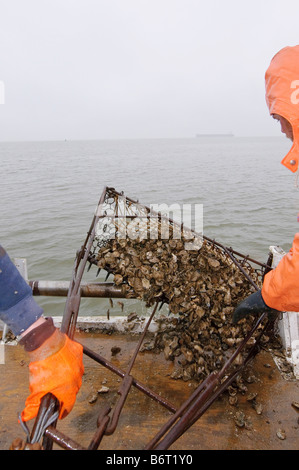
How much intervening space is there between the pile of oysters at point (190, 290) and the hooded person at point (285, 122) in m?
0.82

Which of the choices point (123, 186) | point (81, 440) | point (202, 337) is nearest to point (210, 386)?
point (202, 337)

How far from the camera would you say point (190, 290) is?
326cm

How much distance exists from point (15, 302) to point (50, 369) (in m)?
0.53

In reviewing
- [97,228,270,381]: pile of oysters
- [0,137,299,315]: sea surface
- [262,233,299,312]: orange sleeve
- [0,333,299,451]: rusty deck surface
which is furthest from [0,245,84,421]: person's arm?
[0,137,299,315]: sea surface

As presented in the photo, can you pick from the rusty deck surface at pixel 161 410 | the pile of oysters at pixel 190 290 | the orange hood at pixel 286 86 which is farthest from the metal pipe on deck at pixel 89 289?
the orange hood at pixel 286 86

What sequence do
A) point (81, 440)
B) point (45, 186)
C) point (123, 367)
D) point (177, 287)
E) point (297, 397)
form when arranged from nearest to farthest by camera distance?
point (81, 440), point (297, 397), point (177, 287), point (123, 367), point (45, 186)

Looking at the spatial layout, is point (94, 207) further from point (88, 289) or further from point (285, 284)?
point (285, 284)

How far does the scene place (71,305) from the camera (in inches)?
99.9

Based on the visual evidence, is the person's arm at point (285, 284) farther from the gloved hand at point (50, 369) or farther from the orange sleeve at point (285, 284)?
the gloved hand at point (50, 369)

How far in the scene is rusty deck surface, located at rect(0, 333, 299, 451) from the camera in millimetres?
2611

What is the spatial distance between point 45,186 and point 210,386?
24246 mm

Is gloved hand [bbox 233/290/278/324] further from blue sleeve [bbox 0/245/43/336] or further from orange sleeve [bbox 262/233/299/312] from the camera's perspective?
blue sleeve [bbox 0/245/43/336]
